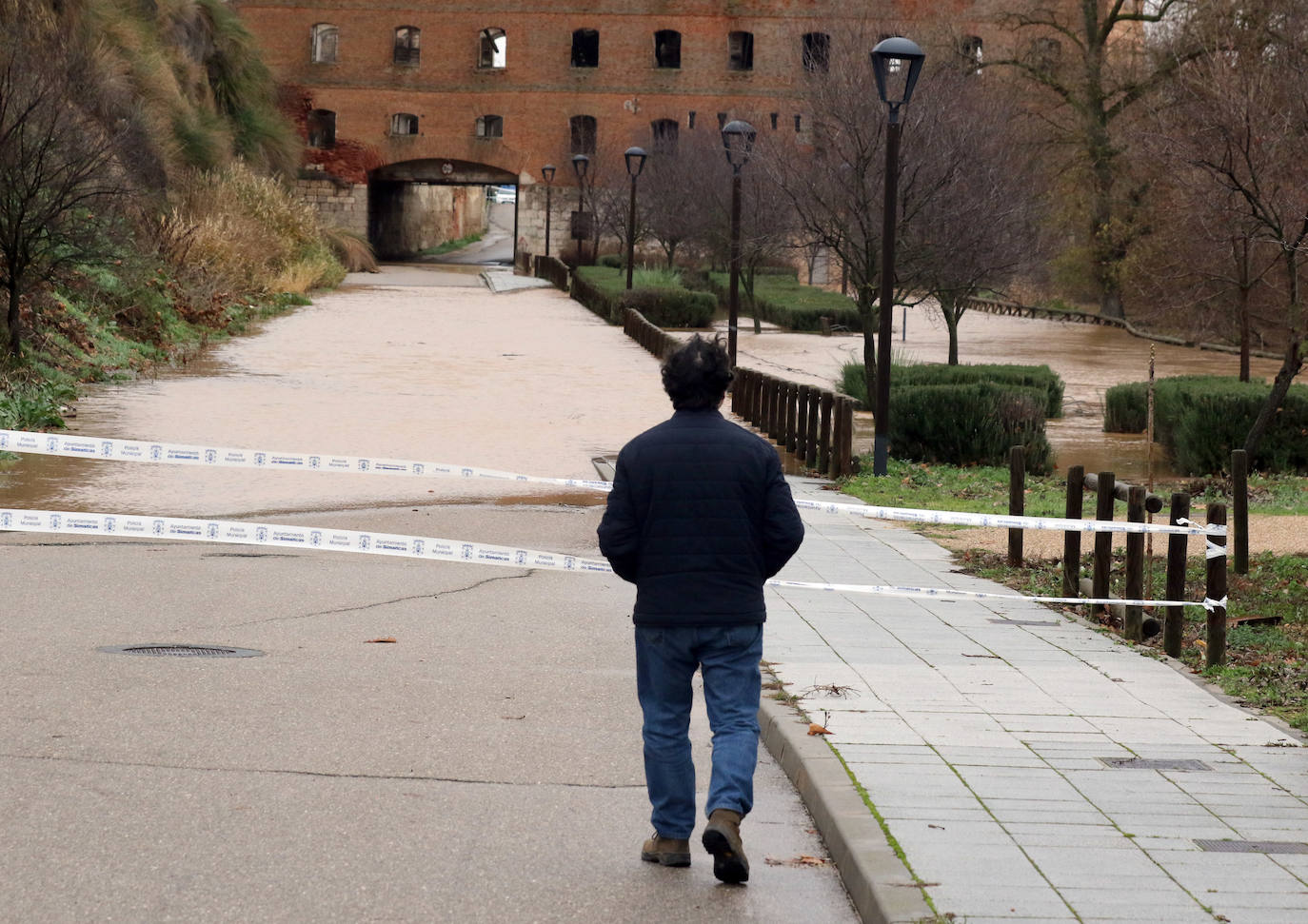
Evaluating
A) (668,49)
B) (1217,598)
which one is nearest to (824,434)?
(1217,598)

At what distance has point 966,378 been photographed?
20812 mm

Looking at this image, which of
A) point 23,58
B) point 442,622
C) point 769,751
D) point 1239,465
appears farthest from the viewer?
point 23,58

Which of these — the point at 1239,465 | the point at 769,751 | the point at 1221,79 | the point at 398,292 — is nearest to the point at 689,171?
the point at 398,292

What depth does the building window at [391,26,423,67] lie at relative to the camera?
66750 mm

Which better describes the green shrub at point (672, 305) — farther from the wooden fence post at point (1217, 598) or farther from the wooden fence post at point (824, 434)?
the wooden fence post at point (1217, 598)

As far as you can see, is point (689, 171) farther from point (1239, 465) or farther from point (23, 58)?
point (1239, 465)

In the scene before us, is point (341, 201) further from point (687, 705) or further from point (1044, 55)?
point (687, 705)

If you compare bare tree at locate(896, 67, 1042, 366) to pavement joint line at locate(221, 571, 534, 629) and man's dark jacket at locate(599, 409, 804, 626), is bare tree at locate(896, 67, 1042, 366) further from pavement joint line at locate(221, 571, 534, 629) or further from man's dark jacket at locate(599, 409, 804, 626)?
man's dark jacket at locate(599, 409, 804, 626)

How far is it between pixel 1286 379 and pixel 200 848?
44.2 ft

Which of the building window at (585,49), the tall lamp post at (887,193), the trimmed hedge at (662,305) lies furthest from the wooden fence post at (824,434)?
the building window at (585,49)

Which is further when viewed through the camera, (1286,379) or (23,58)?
(23,58)

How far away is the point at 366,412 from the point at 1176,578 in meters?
13.2

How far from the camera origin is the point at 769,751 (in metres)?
6.45

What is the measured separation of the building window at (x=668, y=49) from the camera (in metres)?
67.4
